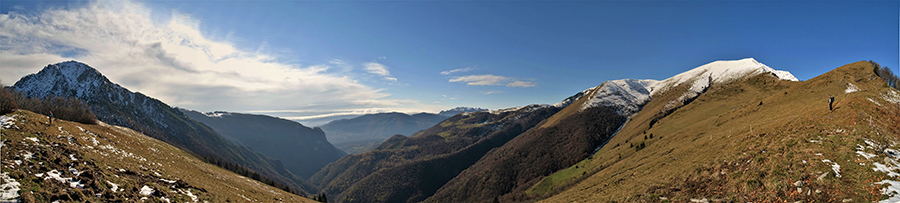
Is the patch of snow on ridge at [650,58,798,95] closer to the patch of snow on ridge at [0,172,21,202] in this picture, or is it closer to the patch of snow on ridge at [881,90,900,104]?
the patch of snow on ridge at [881,90,900,104]

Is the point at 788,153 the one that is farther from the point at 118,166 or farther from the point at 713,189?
the point at 118,166

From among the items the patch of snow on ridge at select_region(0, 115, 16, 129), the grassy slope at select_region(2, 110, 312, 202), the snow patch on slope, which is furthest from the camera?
the snow patch on slope

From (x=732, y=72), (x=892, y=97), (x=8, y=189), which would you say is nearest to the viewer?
(x=8, y=189)

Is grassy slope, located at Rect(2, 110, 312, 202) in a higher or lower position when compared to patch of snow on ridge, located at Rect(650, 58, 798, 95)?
lower

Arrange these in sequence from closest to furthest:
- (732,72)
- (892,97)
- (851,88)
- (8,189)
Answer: (8,189), (892,97), (851,88), (732,72)

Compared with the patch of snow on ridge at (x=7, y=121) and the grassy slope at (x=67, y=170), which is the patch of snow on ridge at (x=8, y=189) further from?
the patch of snow on ridge at (x=7, y=121)

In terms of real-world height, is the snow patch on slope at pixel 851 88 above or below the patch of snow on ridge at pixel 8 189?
above

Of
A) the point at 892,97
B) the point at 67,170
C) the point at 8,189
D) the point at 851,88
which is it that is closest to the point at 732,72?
the point at 851,88

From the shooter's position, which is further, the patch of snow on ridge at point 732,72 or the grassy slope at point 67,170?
the patch of snow on ridge at point 732,72

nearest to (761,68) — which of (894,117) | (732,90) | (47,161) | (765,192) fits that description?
(732,90)

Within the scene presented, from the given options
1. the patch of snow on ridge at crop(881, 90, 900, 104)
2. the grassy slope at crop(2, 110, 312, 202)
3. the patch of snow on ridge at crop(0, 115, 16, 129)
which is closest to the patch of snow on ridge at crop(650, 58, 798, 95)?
the patch of snow on ridge at crop(881, 90, 900, 104)

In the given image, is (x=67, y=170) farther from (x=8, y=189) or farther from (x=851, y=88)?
(x=851, y=88)

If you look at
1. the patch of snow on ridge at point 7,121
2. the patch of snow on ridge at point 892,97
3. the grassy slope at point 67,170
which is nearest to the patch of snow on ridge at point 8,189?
the grassy slope at point 67,170
